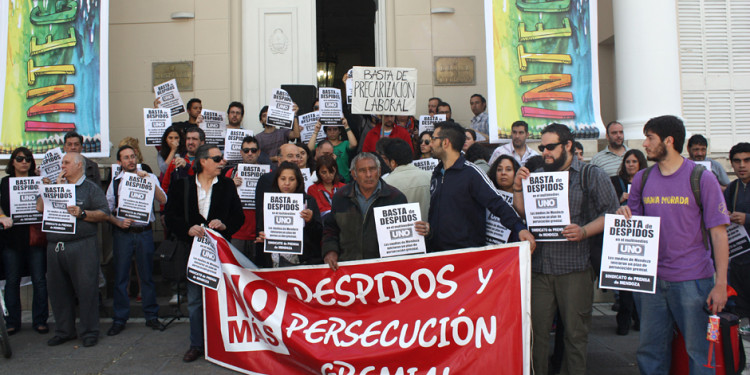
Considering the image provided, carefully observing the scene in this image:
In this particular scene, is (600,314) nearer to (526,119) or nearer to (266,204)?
(526,119)

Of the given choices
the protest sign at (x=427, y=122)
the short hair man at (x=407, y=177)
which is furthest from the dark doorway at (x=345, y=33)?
the short hair man at (x=407, y=177)

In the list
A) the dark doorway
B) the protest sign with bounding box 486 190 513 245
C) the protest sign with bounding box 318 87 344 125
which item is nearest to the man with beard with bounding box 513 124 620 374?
the protest sign with bounding box 486 190 513 245

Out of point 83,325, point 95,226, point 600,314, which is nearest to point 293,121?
point 95,226

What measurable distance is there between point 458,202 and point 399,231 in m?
0.55

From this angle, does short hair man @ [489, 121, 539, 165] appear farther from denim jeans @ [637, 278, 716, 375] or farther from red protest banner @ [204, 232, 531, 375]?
denim jeans @ [637, 278, 716, 375]

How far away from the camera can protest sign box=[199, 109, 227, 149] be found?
886cm

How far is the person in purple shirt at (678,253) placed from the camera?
4.30 m

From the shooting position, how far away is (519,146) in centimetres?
816

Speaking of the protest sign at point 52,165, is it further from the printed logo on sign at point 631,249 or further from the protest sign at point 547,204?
the printed logo on sign at point 631,249

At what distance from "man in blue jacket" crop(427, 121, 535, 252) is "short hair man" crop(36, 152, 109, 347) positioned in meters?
3.78

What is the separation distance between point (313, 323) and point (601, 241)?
2466mm

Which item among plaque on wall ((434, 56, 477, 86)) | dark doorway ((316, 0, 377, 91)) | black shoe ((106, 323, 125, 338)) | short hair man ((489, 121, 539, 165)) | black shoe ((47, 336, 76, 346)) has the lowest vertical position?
black shoe ((47, 336, 76, 346))

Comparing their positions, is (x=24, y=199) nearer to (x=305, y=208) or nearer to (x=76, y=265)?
(x=76, y=265)

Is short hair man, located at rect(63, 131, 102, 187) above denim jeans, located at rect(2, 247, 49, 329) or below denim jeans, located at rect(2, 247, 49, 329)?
above
